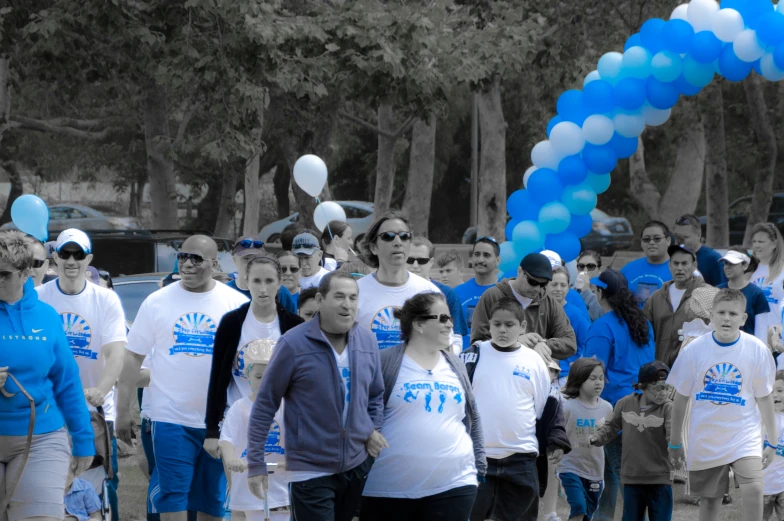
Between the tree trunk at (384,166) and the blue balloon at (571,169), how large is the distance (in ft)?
41.3

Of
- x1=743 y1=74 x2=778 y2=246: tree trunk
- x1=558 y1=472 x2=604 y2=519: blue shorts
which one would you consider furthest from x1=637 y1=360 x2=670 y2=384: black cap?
x1=743 y1=74 x2=778 y2=246: tree trunk

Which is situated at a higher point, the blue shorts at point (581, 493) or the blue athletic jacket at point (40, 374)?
the blue athletic jacket at point (40, 374)

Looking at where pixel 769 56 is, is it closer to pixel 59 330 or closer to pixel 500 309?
pixel 500 309

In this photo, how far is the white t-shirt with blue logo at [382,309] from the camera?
20.2ft

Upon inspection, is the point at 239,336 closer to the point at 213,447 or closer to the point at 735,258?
the point at 213,447

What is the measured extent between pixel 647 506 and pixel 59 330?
417cm

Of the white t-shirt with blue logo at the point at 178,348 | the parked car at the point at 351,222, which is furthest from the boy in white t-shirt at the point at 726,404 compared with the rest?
the parked car at the point at 351,222

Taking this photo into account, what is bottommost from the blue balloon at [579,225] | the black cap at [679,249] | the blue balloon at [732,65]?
the black cap at [679,249]

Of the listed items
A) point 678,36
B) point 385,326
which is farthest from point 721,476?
point 678,36

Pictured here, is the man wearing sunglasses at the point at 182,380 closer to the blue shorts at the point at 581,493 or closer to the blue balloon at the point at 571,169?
the blue shorts at the point at 581,493

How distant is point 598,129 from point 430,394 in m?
5.77

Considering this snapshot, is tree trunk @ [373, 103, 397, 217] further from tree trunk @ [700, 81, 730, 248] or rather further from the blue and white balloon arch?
the blue and white balloon arch

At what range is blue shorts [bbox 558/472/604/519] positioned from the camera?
7.84 m

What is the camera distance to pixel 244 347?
21.3 feet
